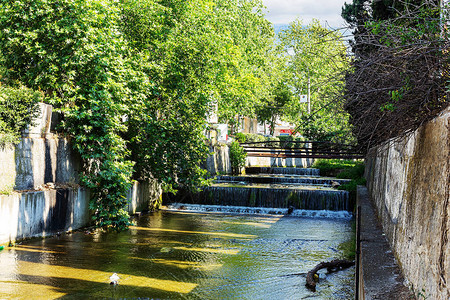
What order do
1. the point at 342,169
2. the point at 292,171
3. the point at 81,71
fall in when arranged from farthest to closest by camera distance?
1. the point at 292,171
2. the point at 342,169
3. the point at 81,71

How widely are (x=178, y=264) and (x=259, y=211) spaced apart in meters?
7.79

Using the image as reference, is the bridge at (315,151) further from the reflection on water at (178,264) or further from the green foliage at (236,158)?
the reflection on water at (178,264)

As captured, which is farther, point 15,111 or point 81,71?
point 81,71

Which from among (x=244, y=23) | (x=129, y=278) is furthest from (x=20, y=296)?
(x=244, y=23)

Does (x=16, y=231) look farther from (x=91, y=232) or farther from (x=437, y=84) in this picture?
(x=437, y=84)

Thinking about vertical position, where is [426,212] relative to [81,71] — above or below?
below

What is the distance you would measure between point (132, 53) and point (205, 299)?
9042 mm

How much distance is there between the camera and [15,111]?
9555 mm

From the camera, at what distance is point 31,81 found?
35.5 ft

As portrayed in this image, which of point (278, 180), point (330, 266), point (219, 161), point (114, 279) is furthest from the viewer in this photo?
point (219, 161)

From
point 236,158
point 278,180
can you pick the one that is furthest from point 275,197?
point 236,158

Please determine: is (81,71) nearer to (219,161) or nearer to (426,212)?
(426,212)

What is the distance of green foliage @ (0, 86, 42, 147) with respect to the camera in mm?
9266

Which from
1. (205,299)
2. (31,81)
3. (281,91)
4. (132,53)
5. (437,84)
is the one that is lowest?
(205,299)
